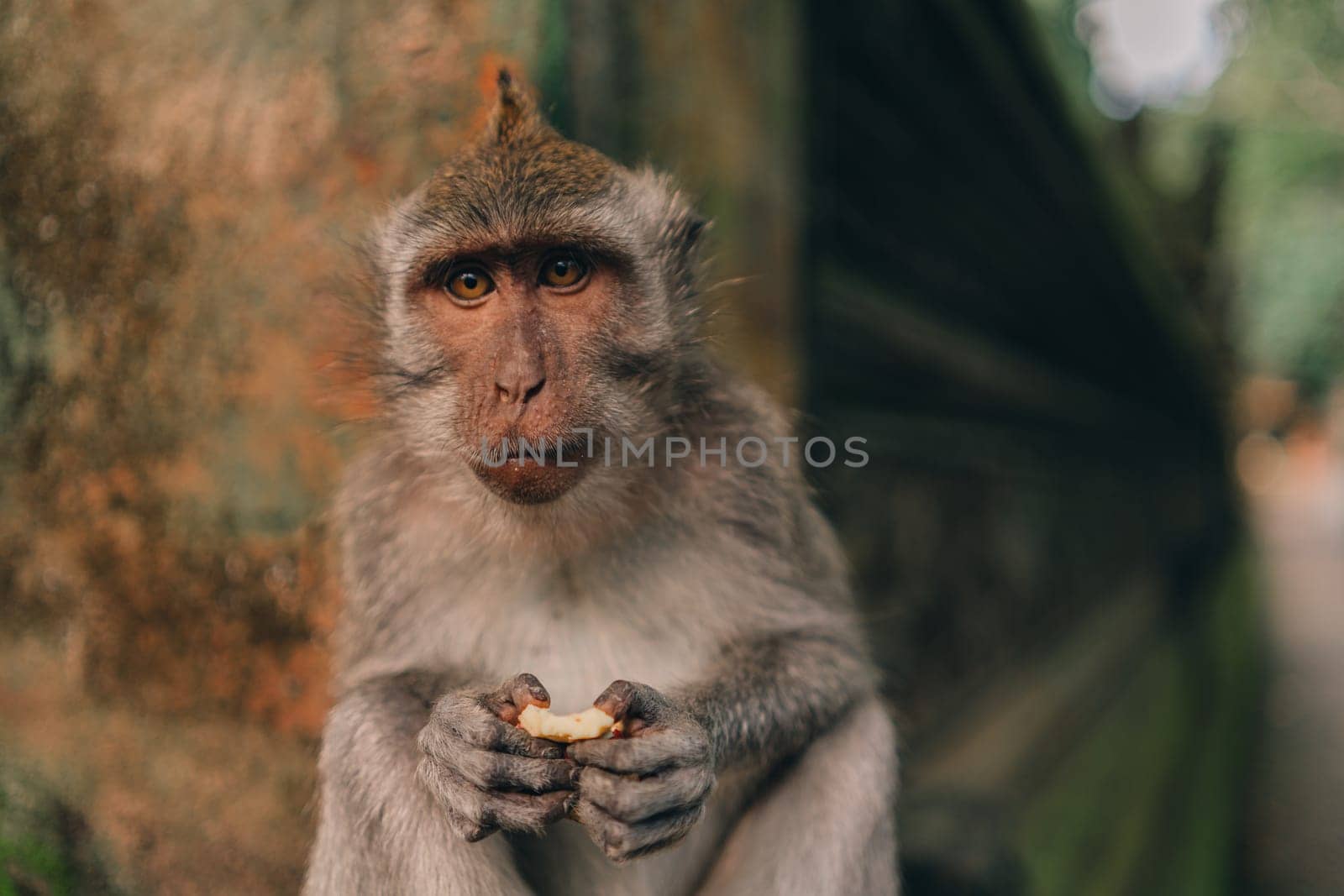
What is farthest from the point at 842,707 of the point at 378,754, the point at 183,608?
the point at 183,608

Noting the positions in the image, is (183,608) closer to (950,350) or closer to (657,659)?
(657,659)

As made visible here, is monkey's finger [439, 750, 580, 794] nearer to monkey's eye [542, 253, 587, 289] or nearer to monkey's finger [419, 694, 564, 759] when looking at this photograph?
monkey's finger [419, 694, 564, 759]

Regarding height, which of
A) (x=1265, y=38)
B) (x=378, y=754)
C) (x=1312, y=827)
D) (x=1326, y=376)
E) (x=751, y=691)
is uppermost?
(x=1265, y=38)

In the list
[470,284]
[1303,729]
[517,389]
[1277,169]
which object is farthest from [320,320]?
[1277,169]

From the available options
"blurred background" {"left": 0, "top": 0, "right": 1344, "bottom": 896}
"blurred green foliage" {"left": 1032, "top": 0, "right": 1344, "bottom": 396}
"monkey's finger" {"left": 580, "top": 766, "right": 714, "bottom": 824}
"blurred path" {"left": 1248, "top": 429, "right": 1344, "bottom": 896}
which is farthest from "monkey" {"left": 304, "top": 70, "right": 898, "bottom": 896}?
"blurred green foliage" {"left": 1032, "top": 0, "right": 1344, "bottom": 396}

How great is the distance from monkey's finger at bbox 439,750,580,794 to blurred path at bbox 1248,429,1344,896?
23.4ft

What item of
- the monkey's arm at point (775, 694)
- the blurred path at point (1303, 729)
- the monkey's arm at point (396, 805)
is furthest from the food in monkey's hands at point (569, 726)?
the blurred path at point (1303, 729)

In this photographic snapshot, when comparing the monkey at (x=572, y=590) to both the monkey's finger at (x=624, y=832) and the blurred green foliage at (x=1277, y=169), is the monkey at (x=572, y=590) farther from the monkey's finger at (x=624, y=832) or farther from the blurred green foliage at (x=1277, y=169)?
the blurred green foliage at (x=1277, y=169)

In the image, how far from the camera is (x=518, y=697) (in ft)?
4.08

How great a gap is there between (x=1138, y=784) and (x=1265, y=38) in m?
15.9

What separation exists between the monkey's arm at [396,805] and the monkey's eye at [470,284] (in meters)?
0.62

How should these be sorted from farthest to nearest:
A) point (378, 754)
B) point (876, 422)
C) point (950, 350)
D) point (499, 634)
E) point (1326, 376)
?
point (1326, 376) → point (950, 350) → point (876, 422) → point (499, 634) → point (378, 754)

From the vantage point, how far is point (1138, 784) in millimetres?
6312

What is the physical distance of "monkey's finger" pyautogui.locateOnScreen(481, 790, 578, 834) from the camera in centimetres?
127
